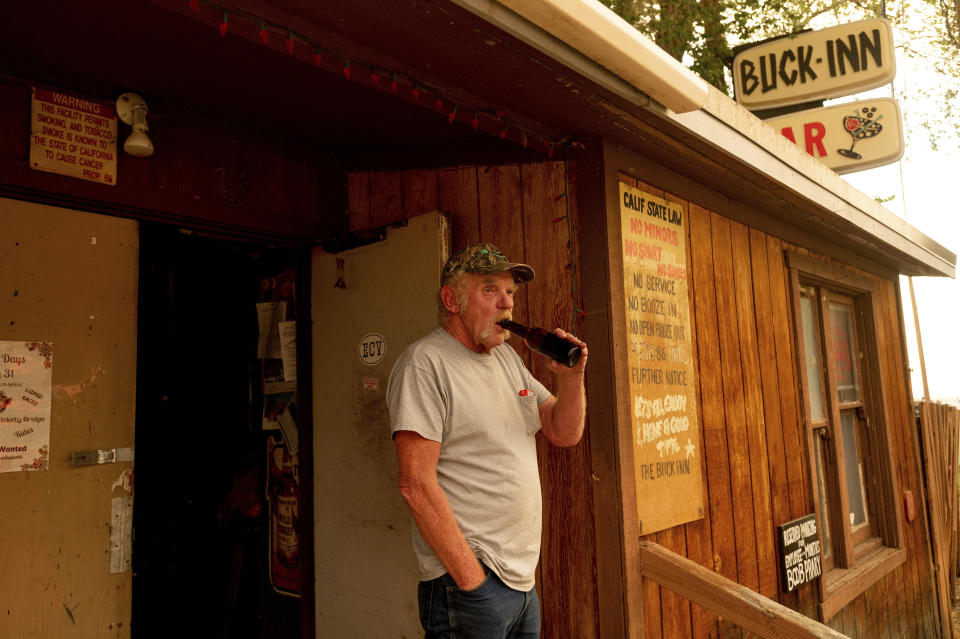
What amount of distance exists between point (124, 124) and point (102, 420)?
46.1 inches

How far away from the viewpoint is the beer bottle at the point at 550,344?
204 centimetres

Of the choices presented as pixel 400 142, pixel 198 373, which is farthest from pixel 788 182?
pixel 198 373

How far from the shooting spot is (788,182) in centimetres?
347

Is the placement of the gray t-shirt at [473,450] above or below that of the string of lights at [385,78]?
below

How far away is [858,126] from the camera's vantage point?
571cm

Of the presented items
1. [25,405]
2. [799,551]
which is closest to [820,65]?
[799,551]

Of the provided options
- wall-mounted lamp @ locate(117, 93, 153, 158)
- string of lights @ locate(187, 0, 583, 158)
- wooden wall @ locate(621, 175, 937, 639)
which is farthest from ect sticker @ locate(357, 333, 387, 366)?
wooden wall @ locate(621, 175, 937, 639)

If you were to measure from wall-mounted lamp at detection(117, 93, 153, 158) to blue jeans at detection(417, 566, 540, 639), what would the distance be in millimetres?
1859

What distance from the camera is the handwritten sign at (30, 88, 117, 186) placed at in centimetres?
247

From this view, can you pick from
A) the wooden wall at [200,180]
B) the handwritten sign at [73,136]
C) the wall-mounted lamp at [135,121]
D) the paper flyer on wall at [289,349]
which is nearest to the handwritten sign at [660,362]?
the wooden wall at [200,180]

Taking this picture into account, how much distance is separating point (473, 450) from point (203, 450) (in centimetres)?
252

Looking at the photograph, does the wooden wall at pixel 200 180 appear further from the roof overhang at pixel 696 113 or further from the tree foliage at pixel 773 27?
the tree foliage at pixel 773 27

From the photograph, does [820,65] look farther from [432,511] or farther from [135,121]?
[432,511]

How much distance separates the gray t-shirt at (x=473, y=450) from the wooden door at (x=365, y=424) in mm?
680
